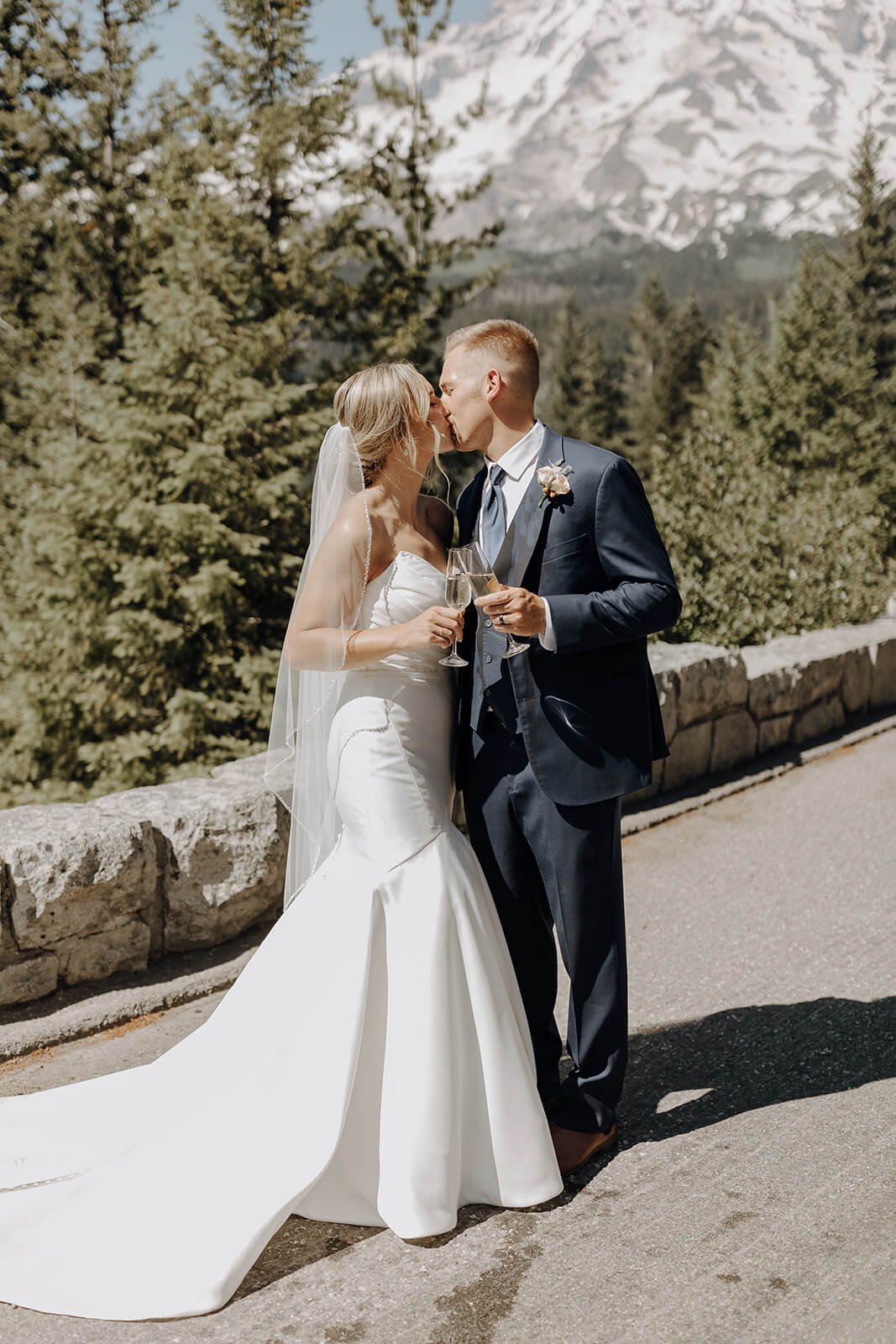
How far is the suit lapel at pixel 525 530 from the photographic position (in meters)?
2.98

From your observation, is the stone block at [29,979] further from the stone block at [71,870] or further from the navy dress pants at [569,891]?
the navy dress pants at [569,891]

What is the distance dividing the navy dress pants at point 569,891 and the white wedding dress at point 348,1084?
132 mm

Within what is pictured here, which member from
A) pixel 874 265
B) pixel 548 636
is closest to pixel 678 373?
pixel 874 265

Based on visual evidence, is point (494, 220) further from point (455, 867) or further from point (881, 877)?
point (455, 867)

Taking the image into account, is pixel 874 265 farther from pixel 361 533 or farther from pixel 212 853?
pixel 361 533

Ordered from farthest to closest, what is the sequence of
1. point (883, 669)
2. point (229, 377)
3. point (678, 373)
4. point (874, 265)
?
point (678, 373) < point (874, 265) < point (229, 377) < point (883, 669)

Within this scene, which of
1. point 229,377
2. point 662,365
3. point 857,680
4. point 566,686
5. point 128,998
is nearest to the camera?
point 566,686

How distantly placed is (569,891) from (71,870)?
171 cm

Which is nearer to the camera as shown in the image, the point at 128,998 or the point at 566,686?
the point at 566,686

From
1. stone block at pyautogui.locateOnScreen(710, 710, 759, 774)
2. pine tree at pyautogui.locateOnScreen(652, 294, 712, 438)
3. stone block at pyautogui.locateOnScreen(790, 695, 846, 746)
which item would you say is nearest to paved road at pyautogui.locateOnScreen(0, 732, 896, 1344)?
stone block at pyautogui.locateOnScreen(710, 710, 759, 774)

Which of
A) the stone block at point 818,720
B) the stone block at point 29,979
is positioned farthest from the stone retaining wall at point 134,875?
the stone block at point 818,720

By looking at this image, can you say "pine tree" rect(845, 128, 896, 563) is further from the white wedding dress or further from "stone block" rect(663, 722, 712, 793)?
the white wedding dress

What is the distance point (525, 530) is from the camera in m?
3.00

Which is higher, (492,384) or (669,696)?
(492,384)
